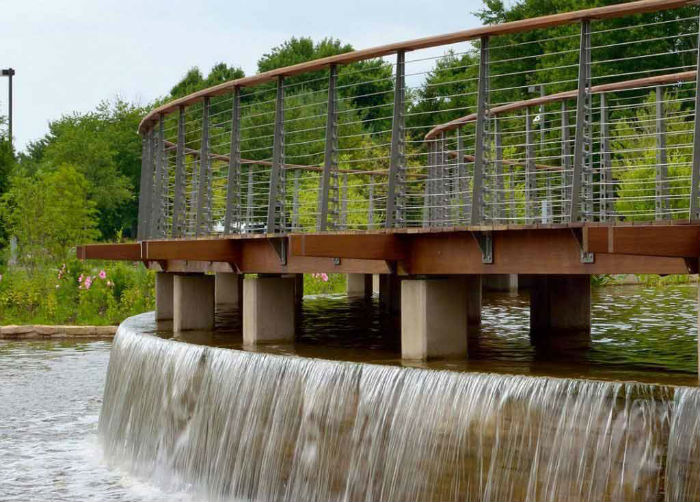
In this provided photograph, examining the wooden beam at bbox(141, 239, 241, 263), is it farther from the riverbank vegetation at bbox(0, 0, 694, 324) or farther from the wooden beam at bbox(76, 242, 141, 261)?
the wooden beam at bbox(76, 242, 141, 261)

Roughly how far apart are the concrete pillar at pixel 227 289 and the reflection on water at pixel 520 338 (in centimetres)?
155

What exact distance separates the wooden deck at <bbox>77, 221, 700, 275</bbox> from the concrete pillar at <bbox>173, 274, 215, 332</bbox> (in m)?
2.07

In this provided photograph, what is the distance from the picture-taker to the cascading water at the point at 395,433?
10.0m

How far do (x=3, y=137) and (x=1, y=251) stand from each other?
Answer: 8.11 metres

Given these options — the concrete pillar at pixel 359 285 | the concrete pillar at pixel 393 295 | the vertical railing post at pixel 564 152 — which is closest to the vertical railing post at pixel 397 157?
the vertical railing post at pixel 564 152

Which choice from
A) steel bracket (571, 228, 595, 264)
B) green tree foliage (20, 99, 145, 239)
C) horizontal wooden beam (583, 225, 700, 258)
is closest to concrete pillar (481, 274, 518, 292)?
steel bracket (571, 228, 595, 264)

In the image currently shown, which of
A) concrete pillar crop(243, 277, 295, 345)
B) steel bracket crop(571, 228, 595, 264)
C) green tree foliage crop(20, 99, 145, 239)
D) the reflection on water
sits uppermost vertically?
green tree foliage crop(20, 99, 145, 239)

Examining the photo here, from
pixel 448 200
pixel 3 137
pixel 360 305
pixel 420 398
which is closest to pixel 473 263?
pixel 420 398

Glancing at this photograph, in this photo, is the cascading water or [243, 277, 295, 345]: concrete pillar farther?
[243, 277, 295, 345]: concrete pillar

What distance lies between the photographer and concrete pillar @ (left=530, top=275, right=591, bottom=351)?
→ 58.3 feet

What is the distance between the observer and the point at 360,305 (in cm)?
2495

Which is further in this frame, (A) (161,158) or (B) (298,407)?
(A) (161,158)

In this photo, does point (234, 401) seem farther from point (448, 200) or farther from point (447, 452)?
point (448, 200)

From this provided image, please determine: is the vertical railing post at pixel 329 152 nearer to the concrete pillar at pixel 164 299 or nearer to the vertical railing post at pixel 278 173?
the vertical railing post at pixel 278 173
